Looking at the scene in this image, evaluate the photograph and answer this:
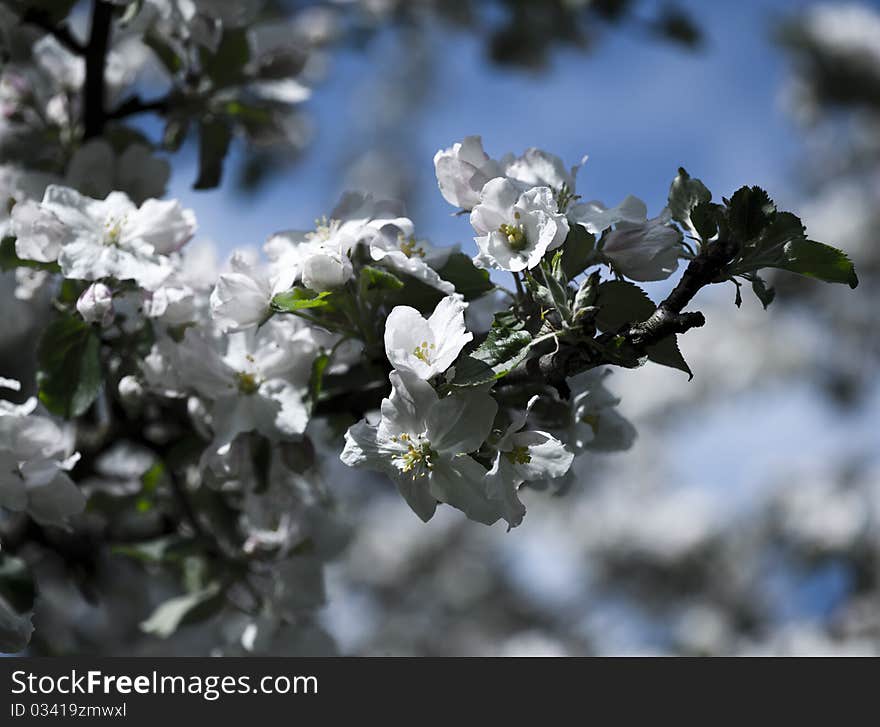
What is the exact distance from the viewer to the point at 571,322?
0.92 meters

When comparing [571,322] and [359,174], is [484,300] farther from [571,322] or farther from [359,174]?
[359,174]

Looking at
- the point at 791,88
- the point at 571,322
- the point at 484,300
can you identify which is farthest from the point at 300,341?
the point at 791,88

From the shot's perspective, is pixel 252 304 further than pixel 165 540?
No

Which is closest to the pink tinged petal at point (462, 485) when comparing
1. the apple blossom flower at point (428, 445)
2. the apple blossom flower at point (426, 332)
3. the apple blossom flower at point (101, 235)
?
the apple blossom flower at point (428, 445)

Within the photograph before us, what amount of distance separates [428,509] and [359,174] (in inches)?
261

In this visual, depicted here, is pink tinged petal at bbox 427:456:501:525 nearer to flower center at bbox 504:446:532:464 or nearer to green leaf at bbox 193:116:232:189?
flower center at bbox 504:446:532:464

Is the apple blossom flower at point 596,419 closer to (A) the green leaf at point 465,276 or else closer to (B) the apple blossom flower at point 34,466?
(A) the green leaf at point 465,276

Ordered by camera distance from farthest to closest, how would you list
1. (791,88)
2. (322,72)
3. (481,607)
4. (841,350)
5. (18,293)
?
(481,607) < (841,350) < (791,88) < (322,72) < (18,293)

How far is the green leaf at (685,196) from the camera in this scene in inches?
37.9

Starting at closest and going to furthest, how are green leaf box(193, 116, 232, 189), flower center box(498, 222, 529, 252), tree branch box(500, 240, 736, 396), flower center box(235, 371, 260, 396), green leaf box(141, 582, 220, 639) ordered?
1. tree branch box(500, 240, 736, 396)
2. flower center box(498, 222, 529, 252)
3. flower center box(235, 371, 260, 396)
4. green leaf box(141, 582, 220, 639)
5. green leaf box(193, 116, 232, 189)

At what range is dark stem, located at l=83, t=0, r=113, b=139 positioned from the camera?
151 centimetres

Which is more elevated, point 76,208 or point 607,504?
point 76,208

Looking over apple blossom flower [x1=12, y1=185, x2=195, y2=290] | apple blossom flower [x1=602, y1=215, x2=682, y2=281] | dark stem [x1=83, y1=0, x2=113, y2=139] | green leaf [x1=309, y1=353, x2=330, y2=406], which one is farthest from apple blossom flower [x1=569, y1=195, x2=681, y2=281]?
dark stem [x1=83, y1=0, x2=113, y2=139]

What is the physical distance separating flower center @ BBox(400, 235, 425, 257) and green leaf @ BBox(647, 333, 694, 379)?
318 millimetres
